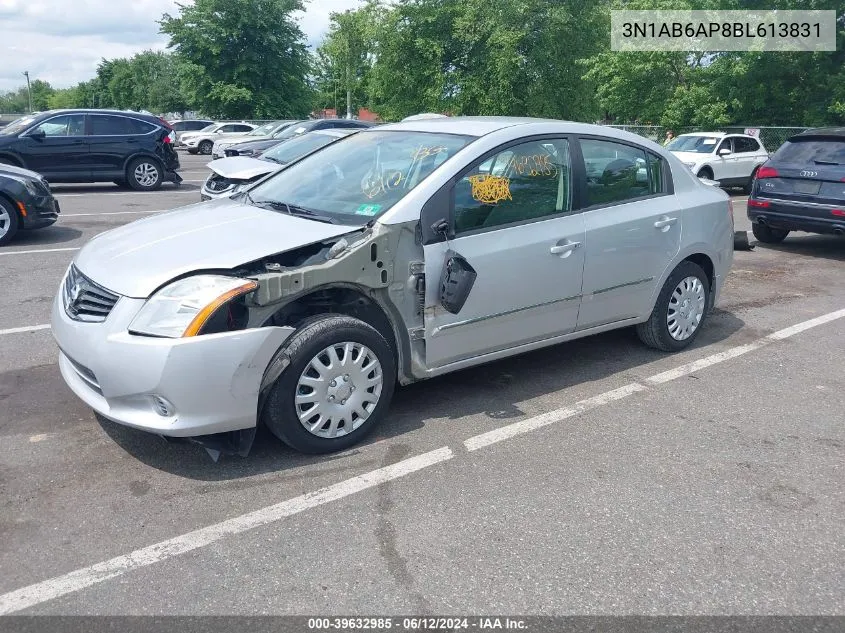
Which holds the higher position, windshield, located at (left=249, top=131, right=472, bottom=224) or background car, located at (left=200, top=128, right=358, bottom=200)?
background car, located at (left=200, top=128, right=358, bottom=200)

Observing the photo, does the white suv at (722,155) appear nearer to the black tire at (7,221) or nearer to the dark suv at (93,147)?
the dark suv at (93,147)

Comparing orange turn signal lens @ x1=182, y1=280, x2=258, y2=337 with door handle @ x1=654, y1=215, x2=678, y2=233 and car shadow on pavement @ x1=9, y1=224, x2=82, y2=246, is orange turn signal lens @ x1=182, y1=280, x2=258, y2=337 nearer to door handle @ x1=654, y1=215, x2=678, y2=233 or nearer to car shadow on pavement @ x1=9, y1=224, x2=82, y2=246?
door handle @ x1=654, y1=215, x2=678, y2=233

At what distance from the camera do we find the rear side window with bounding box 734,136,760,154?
1905 cm

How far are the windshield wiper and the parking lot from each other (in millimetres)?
1235

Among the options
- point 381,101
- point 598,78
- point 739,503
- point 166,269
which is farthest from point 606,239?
point 381,101

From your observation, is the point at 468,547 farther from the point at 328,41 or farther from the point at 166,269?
the point at 328,41

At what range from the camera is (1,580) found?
2.95 m

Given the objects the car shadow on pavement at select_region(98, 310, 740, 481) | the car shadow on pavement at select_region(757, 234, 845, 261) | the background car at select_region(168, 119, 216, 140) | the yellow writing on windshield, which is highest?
the background car at select_region(168, 119, 216, 140)

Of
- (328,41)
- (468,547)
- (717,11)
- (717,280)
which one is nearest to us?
(468,547)

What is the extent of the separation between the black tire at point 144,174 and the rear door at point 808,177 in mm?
11576

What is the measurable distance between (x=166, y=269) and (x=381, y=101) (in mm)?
31597

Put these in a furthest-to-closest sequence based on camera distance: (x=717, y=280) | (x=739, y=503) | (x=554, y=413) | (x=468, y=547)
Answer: (x=717, y=280) → (x=554, y=413) → (x=739, y=503) → (x=468, y=547)

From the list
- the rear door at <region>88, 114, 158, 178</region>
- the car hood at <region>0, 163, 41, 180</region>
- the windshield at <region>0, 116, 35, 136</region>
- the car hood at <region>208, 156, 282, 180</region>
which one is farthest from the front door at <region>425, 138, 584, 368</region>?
the windshield at <region>0, 116, 35, 136</region>

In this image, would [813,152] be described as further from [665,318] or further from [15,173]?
[15,173]
